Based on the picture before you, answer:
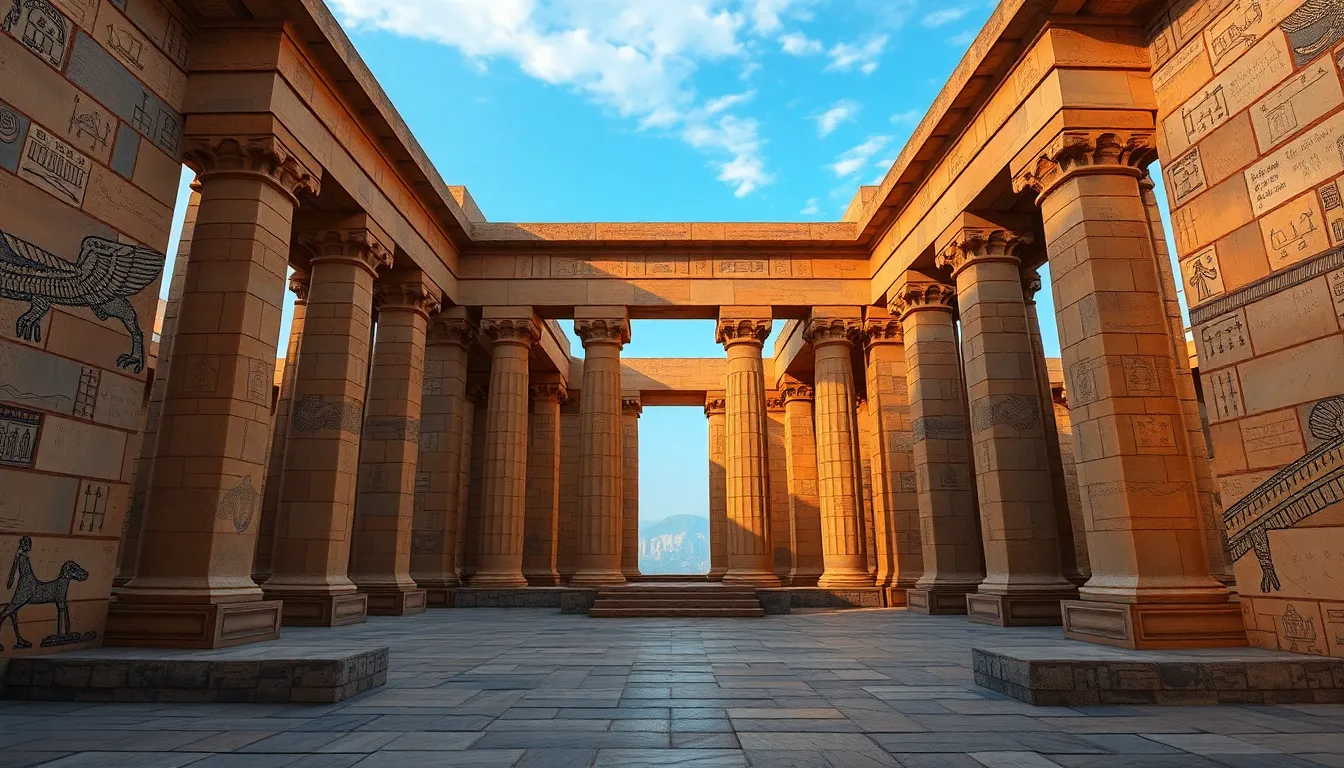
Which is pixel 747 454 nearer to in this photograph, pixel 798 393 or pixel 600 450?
pixel 600 450

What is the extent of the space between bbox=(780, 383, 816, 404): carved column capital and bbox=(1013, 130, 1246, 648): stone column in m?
19.9

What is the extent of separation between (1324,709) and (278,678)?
11.3m

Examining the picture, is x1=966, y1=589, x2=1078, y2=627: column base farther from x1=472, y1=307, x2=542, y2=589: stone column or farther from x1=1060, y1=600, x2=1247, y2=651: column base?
x1=472, y1=307, x2=542, y2=589: stone column

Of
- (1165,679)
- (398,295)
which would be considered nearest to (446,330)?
(398,295)

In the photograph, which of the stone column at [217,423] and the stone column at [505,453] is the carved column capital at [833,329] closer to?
the stone column at [505,453]

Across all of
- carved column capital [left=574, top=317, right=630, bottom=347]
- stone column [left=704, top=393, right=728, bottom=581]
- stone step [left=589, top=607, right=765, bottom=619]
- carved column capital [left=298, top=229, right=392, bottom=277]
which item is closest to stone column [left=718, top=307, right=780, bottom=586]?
stone step [left=589, top=607, right=765, bottom=619]

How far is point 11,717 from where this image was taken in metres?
7.48

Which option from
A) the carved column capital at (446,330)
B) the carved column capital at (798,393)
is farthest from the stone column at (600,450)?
the carved column capital at (798,393)

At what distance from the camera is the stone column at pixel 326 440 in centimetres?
1653

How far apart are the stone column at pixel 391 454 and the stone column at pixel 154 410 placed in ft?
17.4

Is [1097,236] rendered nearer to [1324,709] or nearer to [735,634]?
[1324,709]

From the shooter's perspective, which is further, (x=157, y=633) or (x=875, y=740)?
(x=157, y=633)

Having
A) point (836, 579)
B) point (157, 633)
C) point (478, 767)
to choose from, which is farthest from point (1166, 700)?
point (836, 579)

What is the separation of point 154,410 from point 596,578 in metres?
13.1
